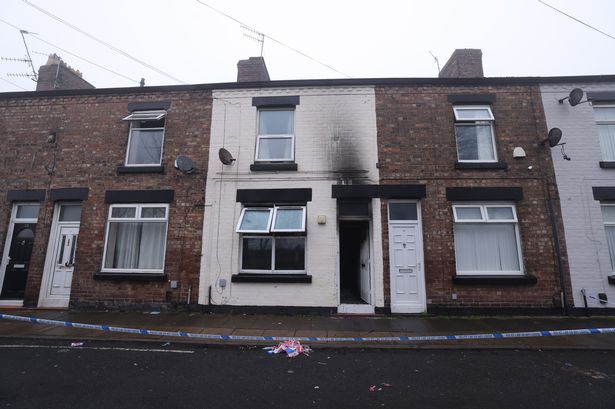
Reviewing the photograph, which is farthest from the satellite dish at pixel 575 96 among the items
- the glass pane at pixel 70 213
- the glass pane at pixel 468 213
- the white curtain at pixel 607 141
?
the glass pane at pixel 70 213

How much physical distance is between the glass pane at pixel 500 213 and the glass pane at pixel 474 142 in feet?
4.74

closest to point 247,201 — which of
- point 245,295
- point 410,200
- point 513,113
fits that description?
point 245,295

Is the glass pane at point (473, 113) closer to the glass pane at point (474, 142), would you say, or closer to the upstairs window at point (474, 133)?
the upstairs window at point (474, 133)

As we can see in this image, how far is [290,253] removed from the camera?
8.19 meters

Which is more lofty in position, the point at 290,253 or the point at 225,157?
the point at 225,157

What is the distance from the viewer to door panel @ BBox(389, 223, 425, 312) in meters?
7.75

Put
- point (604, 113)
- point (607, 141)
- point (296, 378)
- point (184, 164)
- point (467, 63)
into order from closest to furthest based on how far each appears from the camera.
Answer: point (296, 378) < point (184, 164) < point (607, 141) < point (604, 113) < point (467, 63)

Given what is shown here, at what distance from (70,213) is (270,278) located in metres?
6.43

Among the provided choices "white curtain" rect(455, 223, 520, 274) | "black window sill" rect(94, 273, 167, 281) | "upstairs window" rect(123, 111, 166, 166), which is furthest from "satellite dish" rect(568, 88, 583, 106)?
"black window sill" rect(94, 273, 167, 281)

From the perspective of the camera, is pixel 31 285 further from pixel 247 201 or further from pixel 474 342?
pixel 474 342

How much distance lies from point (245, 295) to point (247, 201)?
254 centimetres

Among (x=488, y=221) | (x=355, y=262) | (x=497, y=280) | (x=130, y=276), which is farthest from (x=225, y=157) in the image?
(x=497, y=280)

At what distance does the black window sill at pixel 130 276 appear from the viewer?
817cm

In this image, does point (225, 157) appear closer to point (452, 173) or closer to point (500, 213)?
point (452, 173)
